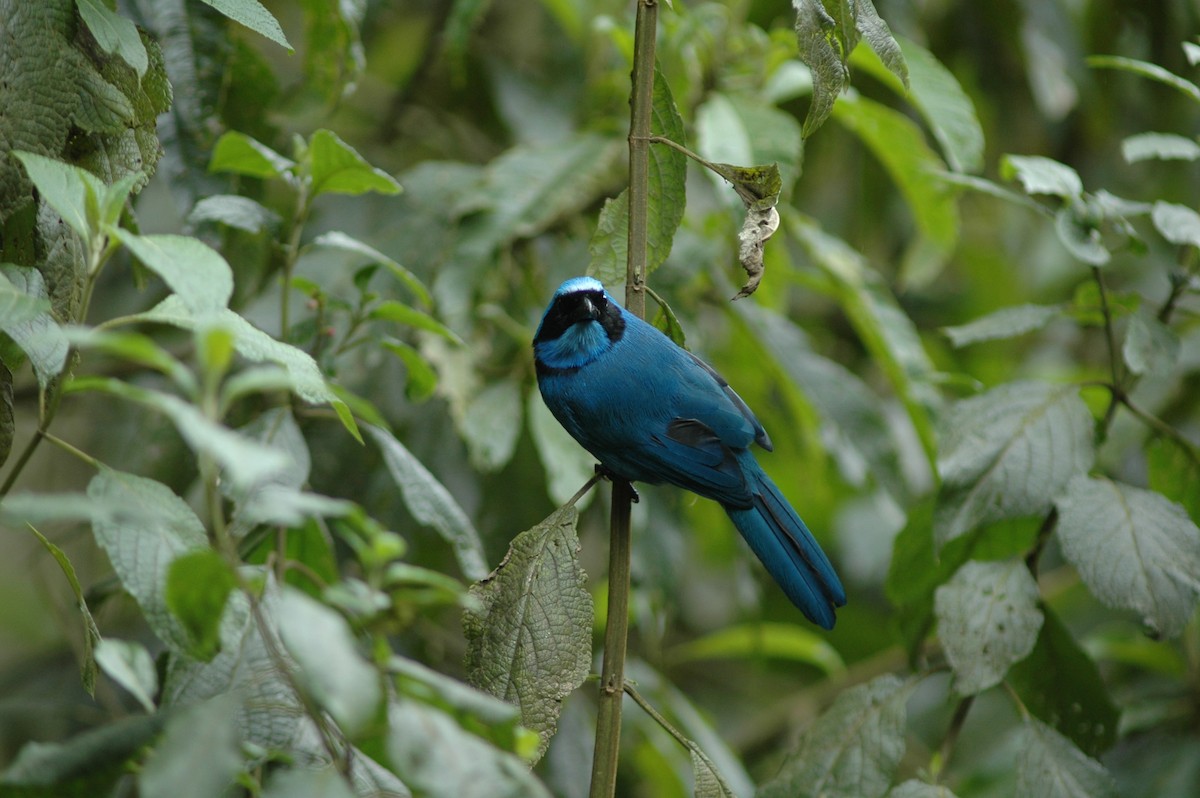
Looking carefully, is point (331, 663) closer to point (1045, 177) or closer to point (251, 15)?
point (251, 15)

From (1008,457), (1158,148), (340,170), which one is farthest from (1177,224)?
(340,170)

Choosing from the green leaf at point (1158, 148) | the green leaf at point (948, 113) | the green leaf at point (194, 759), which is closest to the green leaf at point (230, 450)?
the green leaf at point (194, 759)

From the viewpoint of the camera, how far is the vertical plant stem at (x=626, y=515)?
1.47 m

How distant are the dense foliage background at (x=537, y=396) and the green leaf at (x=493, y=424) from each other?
12mm

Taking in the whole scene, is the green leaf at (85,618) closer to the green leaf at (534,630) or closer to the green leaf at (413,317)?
the green leaf at (534,630)

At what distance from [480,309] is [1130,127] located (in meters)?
3.03

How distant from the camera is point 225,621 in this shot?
135 cm

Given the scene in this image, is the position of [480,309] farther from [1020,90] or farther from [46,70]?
[1020,90]

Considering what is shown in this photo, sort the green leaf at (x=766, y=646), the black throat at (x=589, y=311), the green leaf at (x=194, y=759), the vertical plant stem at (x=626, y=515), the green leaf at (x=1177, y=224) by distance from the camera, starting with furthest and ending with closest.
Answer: the green leaf at (x=766, y=646)
the black throat at (x=589, y=311)
the green leaf at (x=1177, y=224)
the vertical plant stem at (x=626, y=515)
the green leaf at (x=194, y=759)

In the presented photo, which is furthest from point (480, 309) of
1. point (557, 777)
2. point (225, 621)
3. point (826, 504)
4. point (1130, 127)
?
point (1130, 127)

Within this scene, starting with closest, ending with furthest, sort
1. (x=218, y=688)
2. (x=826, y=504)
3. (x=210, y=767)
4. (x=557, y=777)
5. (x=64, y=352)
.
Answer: (x=210, y=767) → (x=64, y=352) → (x=218, y=688) → (x=557, y=777) → (x=826, y=504)

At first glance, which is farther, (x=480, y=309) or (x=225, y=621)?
(x=480, y=309)

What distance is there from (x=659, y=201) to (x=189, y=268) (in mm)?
819

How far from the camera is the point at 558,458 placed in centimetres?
256
